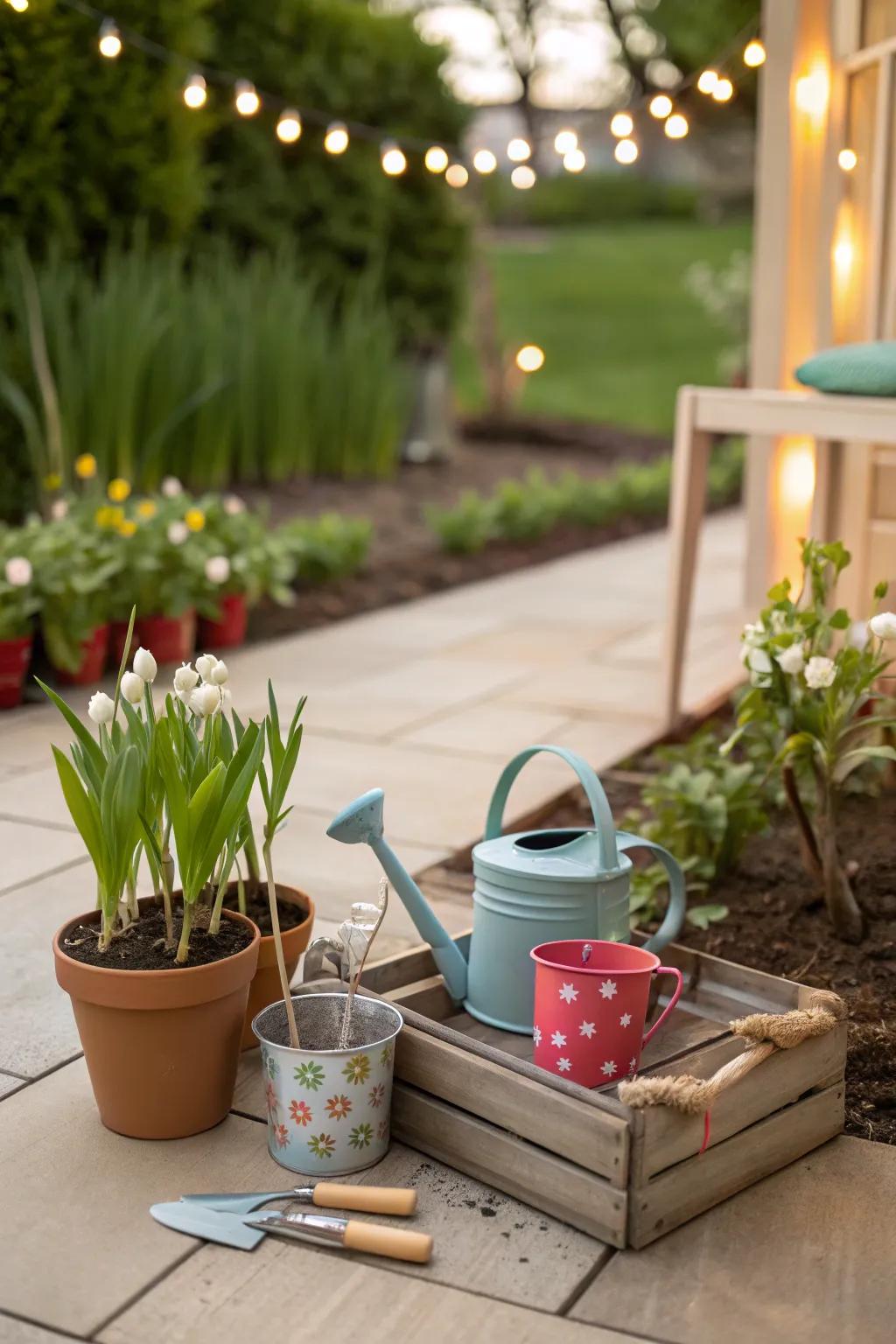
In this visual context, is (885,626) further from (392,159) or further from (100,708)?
(392,159)

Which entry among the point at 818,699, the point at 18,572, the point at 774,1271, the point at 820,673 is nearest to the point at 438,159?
the point at 18,572

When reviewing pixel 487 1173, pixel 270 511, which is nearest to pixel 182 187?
pixel 270 511

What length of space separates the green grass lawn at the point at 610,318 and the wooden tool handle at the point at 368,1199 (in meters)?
9.77

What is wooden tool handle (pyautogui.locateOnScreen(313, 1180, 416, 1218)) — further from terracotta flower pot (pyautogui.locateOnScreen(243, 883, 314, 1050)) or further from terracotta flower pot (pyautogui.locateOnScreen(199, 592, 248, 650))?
terracotta flower pot (pyautogui.locateOnScreen(199, 592, 248, 650))

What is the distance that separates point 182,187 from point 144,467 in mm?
1183

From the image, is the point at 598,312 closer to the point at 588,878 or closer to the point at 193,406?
the point at 193,406

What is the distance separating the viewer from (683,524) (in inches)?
134

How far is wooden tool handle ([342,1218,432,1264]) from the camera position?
1.51 metres

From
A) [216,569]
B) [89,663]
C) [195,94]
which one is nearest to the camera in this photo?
[89,663]

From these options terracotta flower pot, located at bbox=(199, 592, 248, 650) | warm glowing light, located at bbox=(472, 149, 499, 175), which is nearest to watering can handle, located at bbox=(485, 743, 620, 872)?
terracotta flower pot, located at bbox=(199, 592, 248, 650)

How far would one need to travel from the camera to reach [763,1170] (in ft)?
5.57

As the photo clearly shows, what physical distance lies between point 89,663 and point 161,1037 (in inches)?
88.5

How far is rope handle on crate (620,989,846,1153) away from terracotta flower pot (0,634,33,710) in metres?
2.39

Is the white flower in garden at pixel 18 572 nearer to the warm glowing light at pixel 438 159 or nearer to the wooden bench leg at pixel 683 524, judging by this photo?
the wooden bench leg at pixel 683 524
